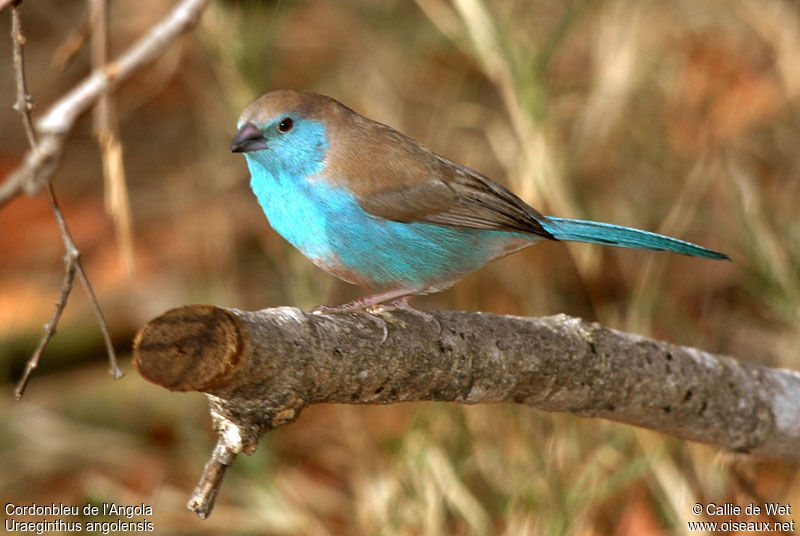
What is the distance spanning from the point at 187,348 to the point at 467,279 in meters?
3.33

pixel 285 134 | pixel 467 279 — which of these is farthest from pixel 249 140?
pixel 467 279

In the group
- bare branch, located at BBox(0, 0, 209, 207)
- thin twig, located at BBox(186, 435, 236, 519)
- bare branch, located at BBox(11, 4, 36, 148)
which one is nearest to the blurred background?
bare branch, located at BBox(0, 0, 209, 207)

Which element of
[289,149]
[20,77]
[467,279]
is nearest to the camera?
[20,77]

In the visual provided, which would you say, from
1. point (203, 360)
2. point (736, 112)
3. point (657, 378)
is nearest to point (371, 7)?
point (736, 112)

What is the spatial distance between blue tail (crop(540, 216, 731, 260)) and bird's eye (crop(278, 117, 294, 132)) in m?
0.85

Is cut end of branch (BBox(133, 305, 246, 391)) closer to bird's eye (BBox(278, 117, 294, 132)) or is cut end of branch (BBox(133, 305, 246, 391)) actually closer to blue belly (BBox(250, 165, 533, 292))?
blue belly (BBox(250, 165, 533, 292))

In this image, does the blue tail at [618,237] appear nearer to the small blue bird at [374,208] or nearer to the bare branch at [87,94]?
the small blue bird at [374,208]

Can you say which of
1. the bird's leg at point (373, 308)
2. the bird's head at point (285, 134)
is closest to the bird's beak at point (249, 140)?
the bird's head at point (285, 134)

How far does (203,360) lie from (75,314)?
403 cm

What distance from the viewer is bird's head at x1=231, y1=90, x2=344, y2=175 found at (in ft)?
9.93

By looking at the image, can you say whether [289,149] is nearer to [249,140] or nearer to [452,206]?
[249,140]

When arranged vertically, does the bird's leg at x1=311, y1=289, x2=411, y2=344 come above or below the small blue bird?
below

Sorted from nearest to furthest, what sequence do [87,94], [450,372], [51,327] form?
[51,327]
[450,372]
[87,94]

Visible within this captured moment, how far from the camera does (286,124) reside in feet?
10.1
